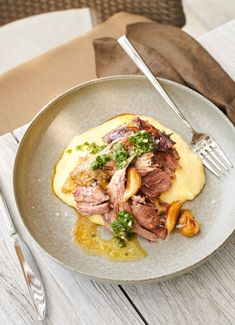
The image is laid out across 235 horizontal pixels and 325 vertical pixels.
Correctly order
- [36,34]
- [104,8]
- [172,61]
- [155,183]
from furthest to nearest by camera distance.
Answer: [36,34]
[104,8]
[172,61]
[155,183]

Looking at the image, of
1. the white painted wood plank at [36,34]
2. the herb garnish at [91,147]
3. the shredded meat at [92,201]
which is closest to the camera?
the shredded meat at [92,201]

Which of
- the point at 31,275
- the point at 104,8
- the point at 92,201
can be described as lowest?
the point at 31,275

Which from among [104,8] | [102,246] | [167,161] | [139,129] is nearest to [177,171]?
[167,161]

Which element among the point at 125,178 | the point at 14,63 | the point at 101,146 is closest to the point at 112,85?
the point at 101,146

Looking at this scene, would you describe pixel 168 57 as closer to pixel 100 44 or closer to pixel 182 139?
pixel 100 44

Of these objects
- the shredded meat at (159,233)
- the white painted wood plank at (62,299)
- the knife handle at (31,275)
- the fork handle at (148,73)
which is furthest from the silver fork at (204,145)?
the knife handle at (31,275)

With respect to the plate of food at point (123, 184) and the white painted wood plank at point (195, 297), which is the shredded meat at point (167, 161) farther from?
the white painted wood plank at point (195, 297)

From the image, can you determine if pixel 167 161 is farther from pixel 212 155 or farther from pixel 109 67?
pixel 109 67
